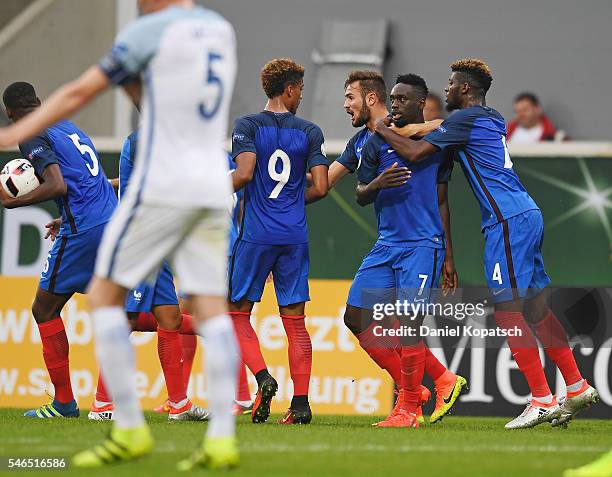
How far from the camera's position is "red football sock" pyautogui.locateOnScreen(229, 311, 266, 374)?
29.6ft

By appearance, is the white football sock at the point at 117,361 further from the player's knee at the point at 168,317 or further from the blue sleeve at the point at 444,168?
the blue sleeve at the point at 444,168

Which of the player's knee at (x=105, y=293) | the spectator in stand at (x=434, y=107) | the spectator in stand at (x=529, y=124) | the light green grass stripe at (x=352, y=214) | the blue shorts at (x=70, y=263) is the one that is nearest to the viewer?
the player's knee at (x=105, y=293)

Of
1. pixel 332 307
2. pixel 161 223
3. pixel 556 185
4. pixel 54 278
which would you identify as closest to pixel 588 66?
pixel 556 185

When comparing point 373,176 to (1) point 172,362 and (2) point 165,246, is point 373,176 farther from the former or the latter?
(2) point 165,246

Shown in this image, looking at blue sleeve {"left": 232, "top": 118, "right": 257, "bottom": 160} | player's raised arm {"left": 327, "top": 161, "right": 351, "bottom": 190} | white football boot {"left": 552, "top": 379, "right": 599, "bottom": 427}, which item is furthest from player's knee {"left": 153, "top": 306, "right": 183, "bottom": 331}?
white football boot {"left": 552, "top": 379, "right": 599, "bottom": 427}

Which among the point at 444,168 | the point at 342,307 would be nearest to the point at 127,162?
the point at 444,168

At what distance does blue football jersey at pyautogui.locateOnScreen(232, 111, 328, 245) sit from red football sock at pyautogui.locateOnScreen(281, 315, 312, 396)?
0.57m

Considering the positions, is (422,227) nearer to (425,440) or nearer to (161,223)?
(425,440)

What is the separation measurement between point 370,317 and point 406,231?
678mm

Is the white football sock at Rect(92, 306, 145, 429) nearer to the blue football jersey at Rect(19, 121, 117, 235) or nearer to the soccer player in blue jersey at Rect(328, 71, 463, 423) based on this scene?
the blue football jersey at Rect(19, 121, 117, 235)

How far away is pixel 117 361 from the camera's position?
18.3 ft

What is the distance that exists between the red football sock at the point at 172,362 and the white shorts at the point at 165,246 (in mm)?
3402

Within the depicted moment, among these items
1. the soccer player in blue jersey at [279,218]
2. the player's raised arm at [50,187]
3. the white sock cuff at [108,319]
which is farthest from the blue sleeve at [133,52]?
the soccer player in blue jersey at [279,218]

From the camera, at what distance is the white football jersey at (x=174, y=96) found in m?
5.58
